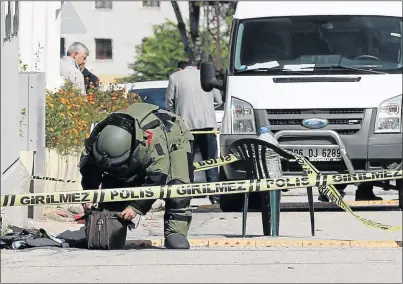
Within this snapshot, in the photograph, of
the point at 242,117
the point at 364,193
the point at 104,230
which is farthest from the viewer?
the point at 364,193

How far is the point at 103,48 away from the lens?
66812mm

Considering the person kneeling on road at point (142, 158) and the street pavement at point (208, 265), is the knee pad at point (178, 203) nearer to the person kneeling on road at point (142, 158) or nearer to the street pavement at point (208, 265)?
the person kneeling on road at point (142, 158)

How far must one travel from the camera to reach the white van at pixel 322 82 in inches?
520

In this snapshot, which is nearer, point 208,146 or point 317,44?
point 317,44

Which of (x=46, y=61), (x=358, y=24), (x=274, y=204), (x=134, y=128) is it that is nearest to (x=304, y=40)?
(x=358, y=24)

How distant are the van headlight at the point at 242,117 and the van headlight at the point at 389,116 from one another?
4.81ft

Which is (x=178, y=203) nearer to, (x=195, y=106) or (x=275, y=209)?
(x=275, y=209)

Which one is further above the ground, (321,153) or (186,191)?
(321,153)

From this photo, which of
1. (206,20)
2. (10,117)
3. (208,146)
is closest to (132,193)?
(10,117)

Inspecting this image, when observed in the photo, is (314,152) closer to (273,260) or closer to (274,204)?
(274,204)

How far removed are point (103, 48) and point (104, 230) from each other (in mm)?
58266

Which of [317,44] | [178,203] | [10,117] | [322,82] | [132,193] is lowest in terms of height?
[178,203]

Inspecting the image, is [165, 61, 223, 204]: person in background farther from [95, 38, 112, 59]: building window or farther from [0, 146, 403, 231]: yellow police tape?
[95, 38, 112, 59]: building window

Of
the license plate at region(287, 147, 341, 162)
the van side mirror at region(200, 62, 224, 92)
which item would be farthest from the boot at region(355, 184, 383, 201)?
the van side mirror at region(200, 62, 224, 92)
